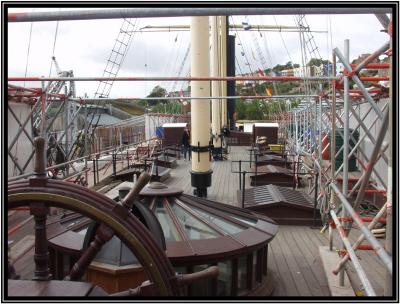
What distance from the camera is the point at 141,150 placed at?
20.6 meters

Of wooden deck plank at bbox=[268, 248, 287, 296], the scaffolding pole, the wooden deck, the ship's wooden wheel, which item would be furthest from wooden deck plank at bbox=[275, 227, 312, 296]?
the scaffolding pole

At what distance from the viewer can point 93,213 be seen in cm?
228

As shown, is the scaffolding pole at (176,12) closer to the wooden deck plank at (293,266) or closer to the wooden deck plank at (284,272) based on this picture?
the wooden deck plank at (284,272)

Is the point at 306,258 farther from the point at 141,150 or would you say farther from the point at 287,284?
the point at 141,150

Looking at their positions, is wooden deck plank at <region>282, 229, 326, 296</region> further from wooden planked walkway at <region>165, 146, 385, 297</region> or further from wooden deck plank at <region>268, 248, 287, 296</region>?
wooden deck plank at <region>268, 248, 287, 296</region>

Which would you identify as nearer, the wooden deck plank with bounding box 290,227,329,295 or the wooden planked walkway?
the wooden planked walkway

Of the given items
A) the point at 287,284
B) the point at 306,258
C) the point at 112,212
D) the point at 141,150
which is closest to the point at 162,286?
the point at 112,212

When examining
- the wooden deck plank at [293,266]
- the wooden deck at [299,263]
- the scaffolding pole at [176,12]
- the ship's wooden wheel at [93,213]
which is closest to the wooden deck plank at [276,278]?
the wooden deck at [299,263]

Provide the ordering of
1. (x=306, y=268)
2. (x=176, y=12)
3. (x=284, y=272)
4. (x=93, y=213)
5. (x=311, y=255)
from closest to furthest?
(x=93, y=213) → (x=176, y=12) → (x=284, y=272) → (x=306, y=268) → (x=311, y=255)

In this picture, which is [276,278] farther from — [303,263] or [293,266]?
[303,263]

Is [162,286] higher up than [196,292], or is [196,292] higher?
[162,286]

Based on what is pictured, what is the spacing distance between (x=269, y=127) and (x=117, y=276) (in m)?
24.9

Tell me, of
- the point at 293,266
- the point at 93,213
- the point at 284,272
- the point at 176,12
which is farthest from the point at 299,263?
the point at 176,12

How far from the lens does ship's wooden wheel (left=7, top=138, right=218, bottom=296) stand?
229 centimetres
